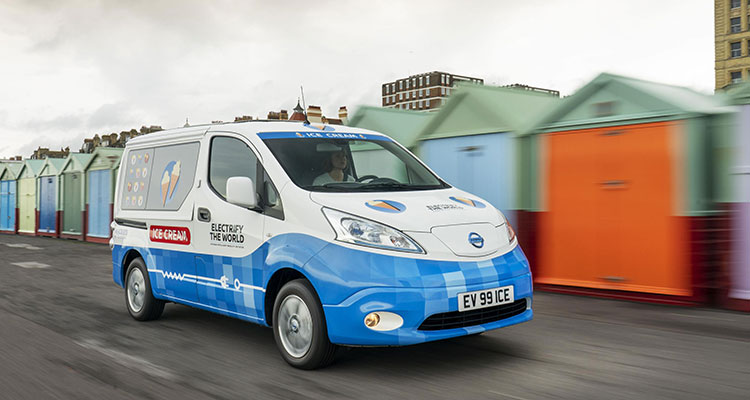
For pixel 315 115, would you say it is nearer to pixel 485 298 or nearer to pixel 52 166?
pixel 52 166

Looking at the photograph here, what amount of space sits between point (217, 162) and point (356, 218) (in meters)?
1.92

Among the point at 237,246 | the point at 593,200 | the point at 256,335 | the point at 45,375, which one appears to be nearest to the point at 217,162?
the point at 237,246

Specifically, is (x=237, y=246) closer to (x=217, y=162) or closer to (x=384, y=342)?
(x=217, y=162)

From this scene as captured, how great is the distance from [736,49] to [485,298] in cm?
8125

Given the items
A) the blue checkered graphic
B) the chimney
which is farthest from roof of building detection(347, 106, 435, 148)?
the blue checkered graphic

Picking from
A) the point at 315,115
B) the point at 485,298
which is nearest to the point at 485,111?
the point at 485,298

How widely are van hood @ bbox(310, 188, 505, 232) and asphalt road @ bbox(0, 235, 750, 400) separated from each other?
3.47 ft

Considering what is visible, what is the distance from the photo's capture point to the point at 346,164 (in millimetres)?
5656

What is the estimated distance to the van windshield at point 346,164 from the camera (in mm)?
5180

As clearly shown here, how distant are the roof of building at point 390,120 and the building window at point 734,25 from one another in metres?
72.8

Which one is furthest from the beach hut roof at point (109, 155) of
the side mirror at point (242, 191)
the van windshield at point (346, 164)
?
the side mirror at point (242, 191)

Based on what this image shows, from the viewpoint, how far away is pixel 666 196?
26.9 ft

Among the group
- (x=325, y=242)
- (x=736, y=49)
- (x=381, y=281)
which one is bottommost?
(x=381, y=281)

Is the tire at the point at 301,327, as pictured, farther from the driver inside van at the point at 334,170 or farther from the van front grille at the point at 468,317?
the driver inside van at the point at 334,170
